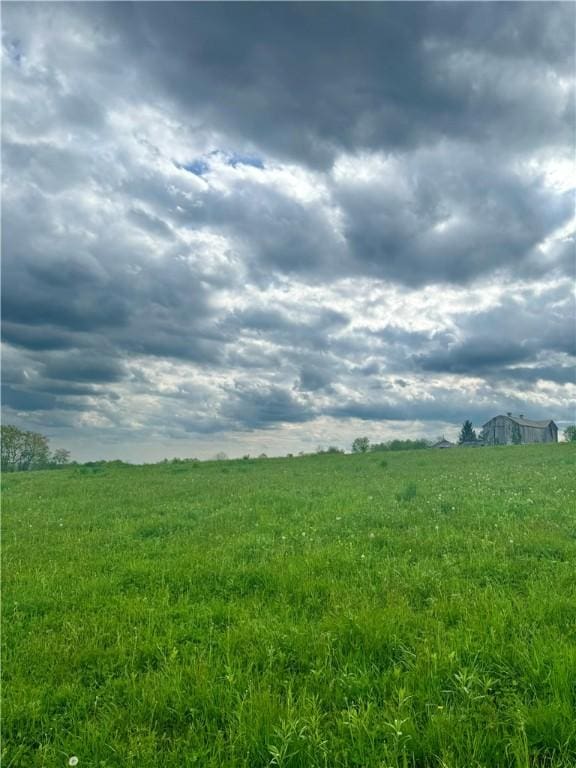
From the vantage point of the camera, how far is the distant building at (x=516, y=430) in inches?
4450

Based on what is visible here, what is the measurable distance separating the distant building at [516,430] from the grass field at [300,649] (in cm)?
11083

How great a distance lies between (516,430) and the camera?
371 feet

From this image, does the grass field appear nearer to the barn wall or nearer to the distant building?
the distant building

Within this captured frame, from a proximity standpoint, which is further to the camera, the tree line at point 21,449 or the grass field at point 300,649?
the tree line at point 21,449

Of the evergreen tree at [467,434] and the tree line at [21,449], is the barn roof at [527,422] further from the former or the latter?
the tree line at [21,449]

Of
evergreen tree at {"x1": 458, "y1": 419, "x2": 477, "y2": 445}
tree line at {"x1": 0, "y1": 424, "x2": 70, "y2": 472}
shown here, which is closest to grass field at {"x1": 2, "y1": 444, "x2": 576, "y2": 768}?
tree line at {"x1": 0, "y1": 424, "x2": 70, "y2": 472}

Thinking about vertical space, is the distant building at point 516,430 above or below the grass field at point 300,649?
above

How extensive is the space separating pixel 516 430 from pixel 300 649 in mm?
119852

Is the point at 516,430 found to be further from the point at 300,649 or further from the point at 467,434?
the point at 300,649

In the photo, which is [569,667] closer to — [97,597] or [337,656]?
[337,656]

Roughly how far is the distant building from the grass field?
111 metres

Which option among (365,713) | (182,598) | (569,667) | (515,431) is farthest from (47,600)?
(515,431)

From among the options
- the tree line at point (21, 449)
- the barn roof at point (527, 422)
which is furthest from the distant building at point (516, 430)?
the tree line at point (21, 449)

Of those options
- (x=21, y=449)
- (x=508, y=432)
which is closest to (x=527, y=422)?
(x=508, y=432)
